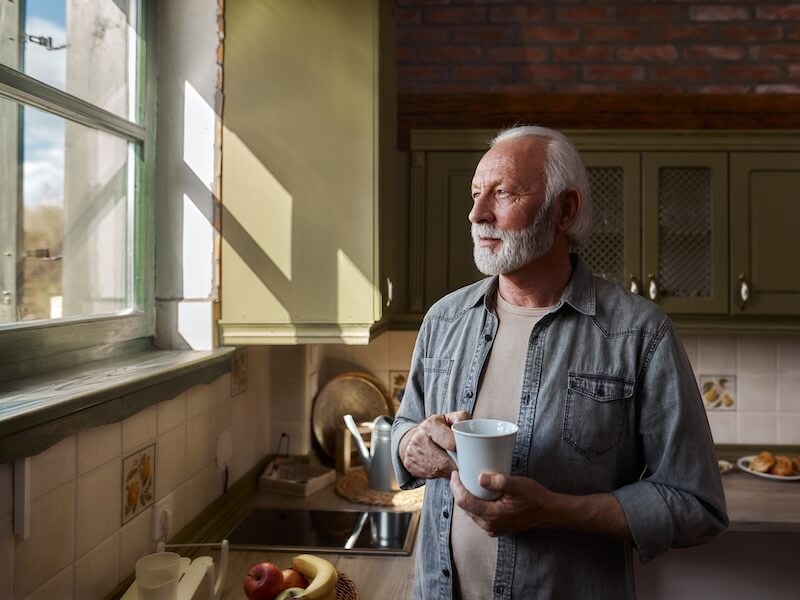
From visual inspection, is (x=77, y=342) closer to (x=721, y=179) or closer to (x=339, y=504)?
(x=339, y=504)

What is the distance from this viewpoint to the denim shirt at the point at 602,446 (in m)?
1.15

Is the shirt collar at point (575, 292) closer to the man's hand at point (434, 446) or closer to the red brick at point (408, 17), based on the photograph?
the man's hand at point (434, 446)

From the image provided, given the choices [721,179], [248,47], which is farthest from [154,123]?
[721,179]

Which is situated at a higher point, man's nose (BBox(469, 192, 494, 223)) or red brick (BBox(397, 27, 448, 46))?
red brick (BBox(397, 27, 448, 46))

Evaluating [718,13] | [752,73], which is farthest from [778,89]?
[718,13]

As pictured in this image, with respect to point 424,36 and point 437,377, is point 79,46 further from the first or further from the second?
point 424,36

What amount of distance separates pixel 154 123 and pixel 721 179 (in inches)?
72.0

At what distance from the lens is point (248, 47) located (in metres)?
1.89

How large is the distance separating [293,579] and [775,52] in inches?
102

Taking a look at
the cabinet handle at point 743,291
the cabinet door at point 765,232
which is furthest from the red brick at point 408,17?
the cabinet handle at point 743,291

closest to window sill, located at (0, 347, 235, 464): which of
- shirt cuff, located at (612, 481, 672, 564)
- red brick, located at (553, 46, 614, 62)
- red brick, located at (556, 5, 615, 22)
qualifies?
shirt cuff, located at (612, 481, 672, 564)

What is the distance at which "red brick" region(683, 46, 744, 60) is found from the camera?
106 inches

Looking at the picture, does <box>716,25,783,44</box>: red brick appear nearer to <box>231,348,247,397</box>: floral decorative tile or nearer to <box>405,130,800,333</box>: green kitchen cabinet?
<box>405,130,800,333</box>: green kitchen cabinet

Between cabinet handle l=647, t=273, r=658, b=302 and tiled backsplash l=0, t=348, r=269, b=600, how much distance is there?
1432mm
